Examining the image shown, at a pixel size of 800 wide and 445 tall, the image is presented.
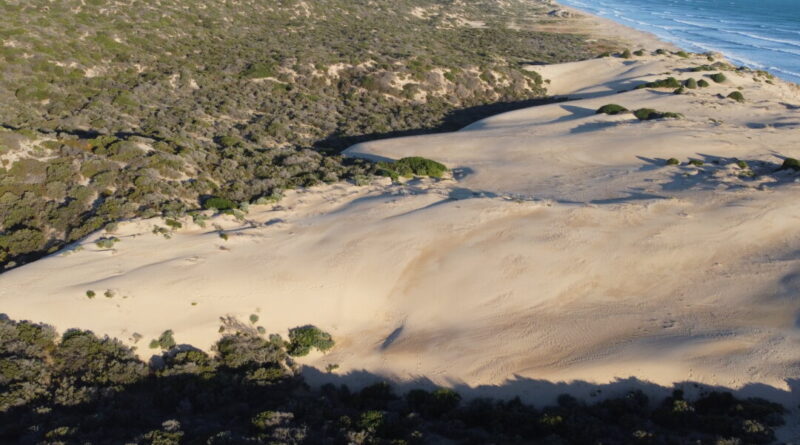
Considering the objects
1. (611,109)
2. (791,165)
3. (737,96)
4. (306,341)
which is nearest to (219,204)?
(306,341)

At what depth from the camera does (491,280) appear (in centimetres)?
1800

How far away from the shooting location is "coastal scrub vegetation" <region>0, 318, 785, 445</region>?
11.2 m

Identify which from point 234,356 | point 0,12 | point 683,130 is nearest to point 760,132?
point 683,130

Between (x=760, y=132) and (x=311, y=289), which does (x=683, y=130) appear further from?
(x=311, y=289)

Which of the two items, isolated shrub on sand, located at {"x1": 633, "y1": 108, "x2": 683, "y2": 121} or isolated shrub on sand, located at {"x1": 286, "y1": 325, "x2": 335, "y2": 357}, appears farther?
isolated shrub on sand, located at {"x1": 633, "y1": 108, "x2": 683, "y2": 121}

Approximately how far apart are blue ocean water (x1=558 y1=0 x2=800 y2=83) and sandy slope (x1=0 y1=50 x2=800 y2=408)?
6835 centimetres

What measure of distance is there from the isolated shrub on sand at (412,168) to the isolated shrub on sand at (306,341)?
44.4 feet

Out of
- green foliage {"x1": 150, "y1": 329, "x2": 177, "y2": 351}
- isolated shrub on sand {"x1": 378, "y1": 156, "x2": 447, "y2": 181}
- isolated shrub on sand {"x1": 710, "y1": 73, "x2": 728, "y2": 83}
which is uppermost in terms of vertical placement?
isolated shrub on sand {"x1": 710, "y1": 73, "x2": 728, "y2": 83}

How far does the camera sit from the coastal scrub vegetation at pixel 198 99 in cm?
2245

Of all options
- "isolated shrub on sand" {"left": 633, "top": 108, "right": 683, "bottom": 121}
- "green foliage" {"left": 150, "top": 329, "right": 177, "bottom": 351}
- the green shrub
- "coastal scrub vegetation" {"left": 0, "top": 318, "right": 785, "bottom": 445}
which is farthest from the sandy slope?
"isolated shrub on sand" {"left": 633, "top": 108, "right": 683, "bottom": 121}

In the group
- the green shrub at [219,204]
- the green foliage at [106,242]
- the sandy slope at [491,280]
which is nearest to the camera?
the sandy slope at [491,280]

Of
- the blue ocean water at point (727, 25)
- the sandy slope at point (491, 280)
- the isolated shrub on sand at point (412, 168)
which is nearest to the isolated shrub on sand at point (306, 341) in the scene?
the sandy slope at point (491, 280)

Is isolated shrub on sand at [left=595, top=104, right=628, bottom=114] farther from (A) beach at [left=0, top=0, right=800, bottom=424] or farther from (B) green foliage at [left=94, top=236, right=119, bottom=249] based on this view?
(B) green foliage at [left=94, top=236, right=119, bottom=249]

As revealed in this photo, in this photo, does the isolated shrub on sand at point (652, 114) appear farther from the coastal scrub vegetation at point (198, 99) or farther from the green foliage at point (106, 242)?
the green foliage at point (106, 242)
